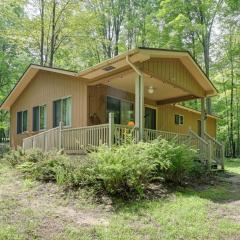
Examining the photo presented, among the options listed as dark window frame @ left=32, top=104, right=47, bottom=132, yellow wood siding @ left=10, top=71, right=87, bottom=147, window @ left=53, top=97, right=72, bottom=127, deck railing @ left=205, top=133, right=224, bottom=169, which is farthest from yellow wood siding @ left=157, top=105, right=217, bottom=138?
dark window frame @ left=32, top=104, right=47, bottom=132

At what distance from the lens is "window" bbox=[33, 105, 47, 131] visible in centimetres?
1548

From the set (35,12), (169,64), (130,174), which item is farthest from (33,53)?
(130,174)

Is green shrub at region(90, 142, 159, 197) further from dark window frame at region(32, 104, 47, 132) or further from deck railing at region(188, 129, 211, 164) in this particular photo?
dark window frame at region(32, 104, 47, 132)

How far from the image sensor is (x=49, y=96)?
589 inches

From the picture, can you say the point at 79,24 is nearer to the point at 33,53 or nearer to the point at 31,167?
the point at 33,53

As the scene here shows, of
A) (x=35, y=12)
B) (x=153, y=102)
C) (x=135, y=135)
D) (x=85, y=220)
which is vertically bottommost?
(x=85, y=220)

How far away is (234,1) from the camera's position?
A: 22109 mm

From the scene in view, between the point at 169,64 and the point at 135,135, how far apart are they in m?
3.07

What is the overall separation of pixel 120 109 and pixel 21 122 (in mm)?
6756

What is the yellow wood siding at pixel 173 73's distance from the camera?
423 inches

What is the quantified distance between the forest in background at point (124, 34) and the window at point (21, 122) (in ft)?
18.3

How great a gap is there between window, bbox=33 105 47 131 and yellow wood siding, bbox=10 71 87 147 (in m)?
0.26

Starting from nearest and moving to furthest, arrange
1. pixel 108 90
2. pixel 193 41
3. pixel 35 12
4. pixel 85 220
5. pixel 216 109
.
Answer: pixel 85 220, pixel 108 90, pixel 35 12, pixel 193 41, pixel 216 109

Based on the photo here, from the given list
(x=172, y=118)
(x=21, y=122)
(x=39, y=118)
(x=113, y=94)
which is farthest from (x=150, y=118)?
(x=21, y=122)
